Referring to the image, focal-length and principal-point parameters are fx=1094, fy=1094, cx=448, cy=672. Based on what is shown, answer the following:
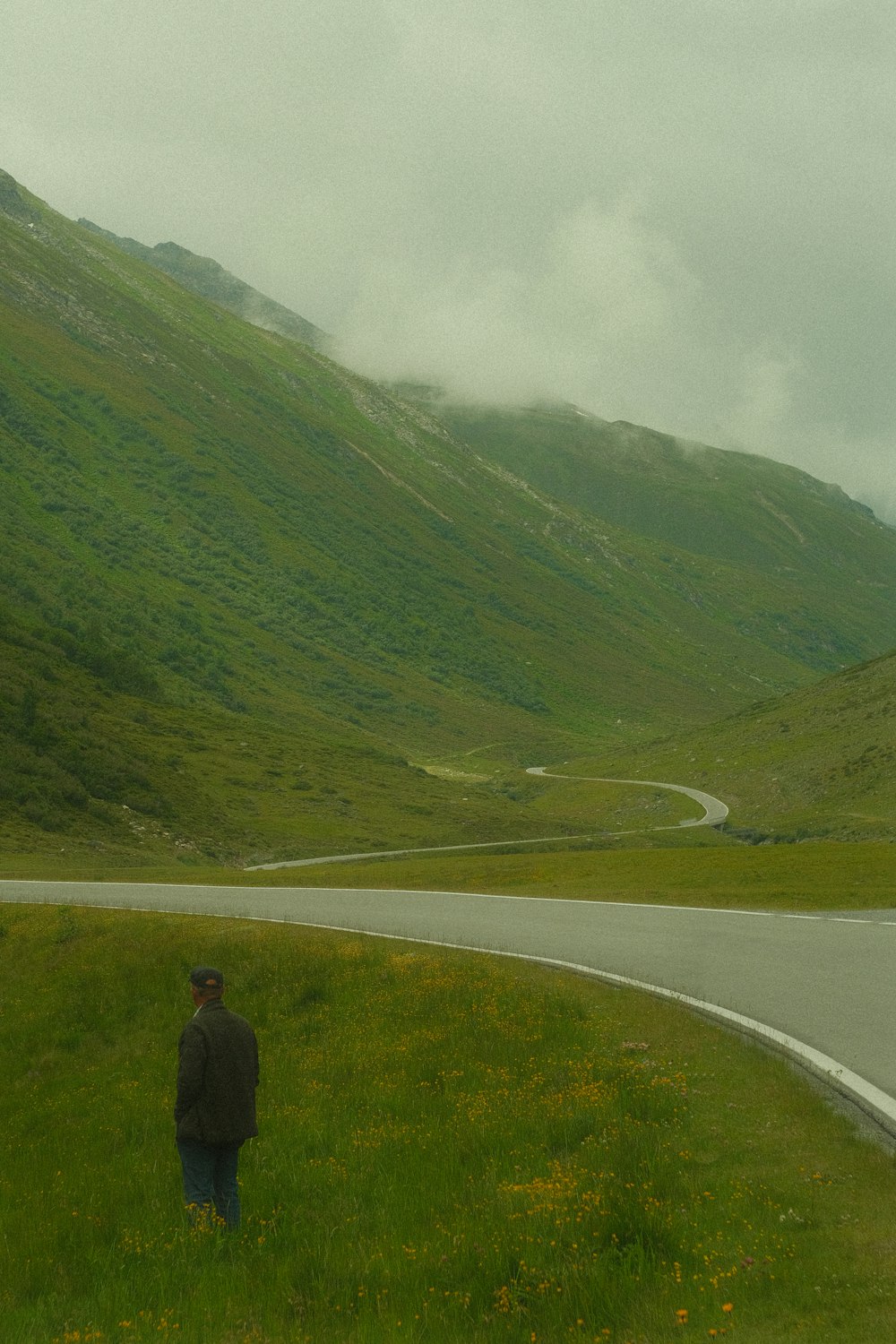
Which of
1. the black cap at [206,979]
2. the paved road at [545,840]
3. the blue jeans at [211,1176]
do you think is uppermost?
the black cap at [206,979]

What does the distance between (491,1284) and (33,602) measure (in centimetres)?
13619

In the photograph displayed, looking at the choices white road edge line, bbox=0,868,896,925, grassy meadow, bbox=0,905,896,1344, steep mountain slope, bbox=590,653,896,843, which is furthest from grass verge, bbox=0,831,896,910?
steep mountain slope, bbox=590,653,896,843

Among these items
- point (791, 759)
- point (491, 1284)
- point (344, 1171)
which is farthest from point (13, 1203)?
point (791, 759)

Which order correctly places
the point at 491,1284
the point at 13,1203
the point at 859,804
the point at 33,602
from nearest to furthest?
the point at 491,1284
the point at 13,1203
the point at 859,804
the point at 33,602

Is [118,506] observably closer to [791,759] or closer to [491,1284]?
[791,759]

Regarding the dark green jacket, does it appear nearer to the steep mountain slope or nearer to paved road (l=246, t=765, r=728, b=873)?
paved road (l=246, t=765, r=728, b=873)

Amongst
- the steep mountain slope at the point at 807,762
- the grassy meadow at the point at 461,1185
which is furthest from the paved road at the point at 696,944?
the steep mountain slope at the point at 807,762

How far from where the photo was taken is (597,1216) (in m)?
8.96

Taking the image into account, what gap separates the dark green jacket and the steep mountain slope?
6058cm

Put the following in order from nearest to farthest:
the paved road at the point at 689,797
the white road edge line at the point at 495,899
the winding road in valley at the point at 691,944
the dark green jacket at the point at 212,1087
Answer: the dark green jacket at the point at 212,1087 < the winding road in valley at the point at 691,944 < the white road edge line at the point at 495,899 < the paved road at the point at 689,797

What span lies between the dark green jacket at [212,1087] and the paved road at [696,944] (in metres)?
6.00

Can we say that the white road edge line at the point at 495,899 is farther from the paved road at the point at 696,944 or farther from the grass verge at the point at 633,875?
the grass verge at the point at 633,875

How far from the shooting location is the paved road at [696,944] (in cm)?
1314

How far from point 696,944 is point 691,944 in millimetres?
100
